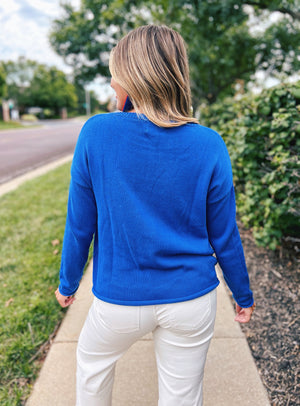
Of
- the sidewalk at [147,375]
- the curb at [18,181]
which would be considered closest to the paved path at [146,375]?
the sidewalk at [147,375]

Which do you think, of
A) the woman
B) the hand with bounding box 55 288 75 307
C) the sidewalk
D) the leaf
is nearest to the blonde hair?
the woman

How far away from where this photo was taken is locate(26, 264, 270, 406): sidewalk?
198 centimetres

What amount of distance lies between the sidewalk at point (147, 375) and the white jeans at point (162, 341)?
0.79 m

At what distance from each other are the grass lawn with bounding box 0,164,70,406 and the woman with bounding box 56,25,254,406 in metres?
1.14

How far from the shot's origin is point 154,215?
3.79ft

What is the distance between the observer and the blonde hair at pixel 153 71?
1123 mm

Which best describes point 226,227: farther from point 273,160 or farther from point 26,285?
point 26,285

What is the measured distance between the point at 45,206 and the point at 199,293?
4.86m

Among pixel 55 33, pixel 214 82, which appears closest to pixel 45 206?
pixel 214 82

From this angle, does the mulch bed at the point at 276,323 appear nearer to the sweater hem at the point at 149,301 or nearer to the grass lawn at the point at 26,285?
the sweater hem at the point at 149,301

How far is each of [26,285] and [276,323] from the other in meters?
2.18

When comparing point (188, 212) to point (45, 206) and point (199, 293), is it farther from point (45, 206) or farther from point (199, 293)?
point (45, 206)

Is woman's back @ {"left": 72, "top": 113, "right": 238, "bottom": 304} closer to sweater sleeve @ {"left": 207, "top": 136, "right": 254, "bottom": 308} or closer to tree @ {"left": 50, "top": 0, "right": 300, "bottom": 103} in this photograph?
sweater sleeve @ {"left": 207, "top": 136, "right": 254, "bottom": 308}

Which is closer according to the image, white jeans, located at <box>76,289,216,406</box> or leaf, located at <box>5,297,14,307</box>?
white jeans, located at <box>76,289,216,406</box>
